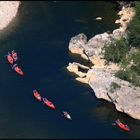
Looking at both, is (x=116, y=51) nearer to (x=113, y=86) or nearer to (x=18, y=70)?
(x=113, y=86)

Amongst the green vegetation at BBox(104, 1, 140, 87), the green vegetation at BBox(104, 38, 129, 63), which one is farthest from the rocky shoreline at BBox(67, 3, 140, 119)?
the green vegetation at BBox(104, 1, 140, 87)

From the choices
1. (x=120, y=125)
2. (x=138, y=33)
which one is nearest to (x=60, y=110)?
(x=120, y=125)

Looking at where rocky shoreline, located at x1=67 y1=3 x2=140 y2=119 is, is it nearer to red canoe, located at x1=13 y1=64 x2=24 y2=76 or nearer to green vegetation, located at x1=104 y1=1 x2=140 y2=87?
green vegetation, located at x1=104 y1=1 x2=140 y2=87

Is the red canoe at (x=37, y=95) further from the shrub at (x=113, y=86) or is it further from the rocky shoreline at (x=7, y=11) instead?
the rocky shoreline at (x=7, y=11)

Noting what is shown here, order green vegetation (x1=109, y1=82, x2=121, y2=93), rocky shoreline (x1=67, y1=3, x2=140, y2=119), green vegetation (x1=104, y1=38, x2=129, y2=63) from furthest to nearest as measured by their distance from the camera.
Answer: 1. green vegetation (x1=104, y1=38, x2=129, y2=63)
2. green vegetation (x1=109, y1=82, x2=121, y2=93)
3. rocky shoreline (x1=67, y1=3, x2=140, y2=119)

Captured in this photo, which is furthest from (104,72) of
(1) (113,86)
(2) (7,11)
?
(2) (7,11)

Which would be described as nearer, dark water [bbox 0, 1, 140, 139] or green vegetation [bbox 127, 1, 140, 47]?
dark water [bbox 0, 1, 140, 139]

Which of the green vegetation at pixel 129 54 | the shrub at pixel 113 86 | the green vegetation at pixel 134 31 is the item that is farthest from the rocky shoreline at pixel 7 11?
the shrub at pixel 113 86

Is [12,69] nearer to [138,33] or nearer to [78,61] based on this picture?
[78,61]
